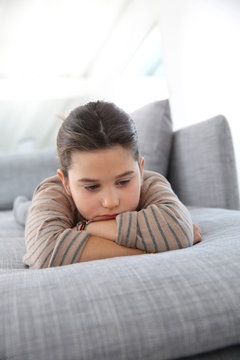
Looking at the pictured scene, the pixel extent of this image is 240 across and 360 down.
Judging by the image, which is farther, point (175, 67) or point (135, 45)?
point (135, 45)

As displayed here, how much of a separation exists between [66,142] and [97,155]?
11 cm

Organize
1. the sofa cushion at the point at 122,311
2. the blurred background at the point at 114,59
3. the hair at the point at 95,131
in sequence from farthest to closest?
the blurred background at the point at 114,59, the hair at the point at 95,131, the sofa cushion at the point at 122,311

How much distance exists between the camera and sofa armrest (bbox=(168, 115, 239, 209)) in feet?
4.44

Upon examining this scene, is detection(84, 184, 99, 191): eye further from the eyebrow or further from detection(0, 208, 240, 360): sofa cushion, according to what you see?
detection(0, 208, 240, 360): sofa cushion

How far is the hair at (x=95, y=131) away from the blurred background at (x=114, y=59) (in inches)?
79.4

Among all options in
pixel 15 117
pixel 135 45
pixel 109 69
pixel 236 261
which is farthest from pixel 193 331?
pixel 15 117

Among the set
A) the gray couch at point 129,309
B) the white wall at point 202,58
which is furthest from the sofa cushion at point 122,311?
the white wall at point 202,58

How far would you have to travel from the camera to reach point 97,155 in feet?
2.76

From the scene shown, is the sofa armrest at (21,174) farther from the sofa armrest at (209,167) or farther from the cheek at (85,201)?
the cheek at (85,201)

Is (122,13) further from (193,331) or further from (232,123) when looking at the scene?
(193,331)

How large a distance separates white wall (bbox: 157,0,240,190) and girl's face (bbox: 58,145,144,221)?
2.07m

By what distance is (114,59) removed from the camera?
5.20 meters

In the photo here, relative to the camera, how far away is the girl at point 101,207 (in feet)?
2.55

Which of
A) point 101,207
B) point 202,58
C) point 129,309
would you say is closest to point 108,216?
point 101,207
